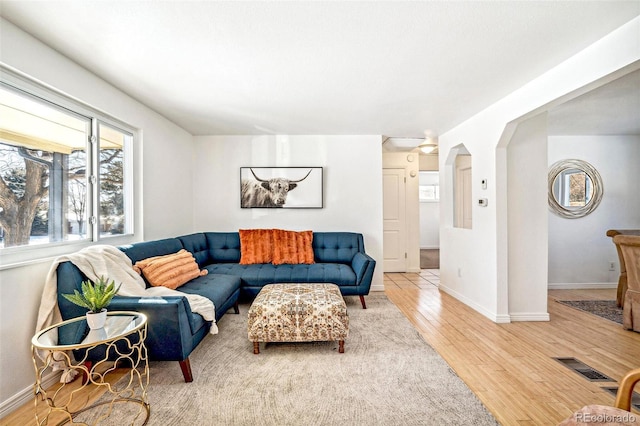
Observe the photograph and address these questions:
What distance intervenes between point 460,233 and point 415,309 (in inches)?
47.5

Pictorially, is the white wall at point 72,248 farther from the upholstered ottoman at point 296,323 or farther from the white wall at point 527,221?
the white wall at point 527,221

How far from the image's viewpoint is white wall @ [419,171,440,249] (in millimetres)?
9711

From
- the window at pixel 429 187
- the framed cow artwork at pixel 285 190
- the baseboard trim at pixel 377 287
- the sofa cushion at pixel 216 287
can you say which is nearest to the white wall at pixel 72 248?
the sofa cushion at pixel 216 287

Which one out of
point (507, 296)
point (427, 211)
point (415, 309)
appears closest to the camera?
point (507, 296)

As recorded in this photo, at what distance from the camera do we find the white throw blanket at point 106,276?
1942 mm

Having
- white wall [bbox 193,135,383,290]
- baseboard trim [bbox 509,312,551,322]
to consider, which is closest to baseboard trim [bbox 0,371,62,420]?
white wall [bbox 193,135,383,290]

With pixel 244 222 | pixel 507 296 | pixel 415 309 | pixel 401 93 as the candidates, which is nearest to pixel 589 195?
pixel 507 296

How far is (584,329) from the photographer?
299cm

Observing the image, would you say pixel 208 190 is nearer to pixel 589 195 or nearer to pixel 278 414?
pixel 278 414

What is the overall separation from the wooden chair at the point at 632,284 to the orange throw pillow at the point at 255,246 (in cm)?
385

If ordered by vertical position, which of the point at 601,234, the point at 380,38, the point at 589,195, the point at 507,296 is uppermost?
the point at 380,38

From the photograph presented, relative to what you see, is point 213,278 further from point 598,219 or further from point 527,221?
point 598,219

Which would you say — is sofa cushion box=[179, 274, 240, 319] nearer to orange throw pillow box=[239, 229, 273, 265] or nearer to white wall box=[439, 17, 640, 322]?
orange throw pillow box=[239, 229, 273, 265]

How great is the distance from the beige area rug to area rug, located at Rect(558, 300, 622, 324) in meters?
2.38
